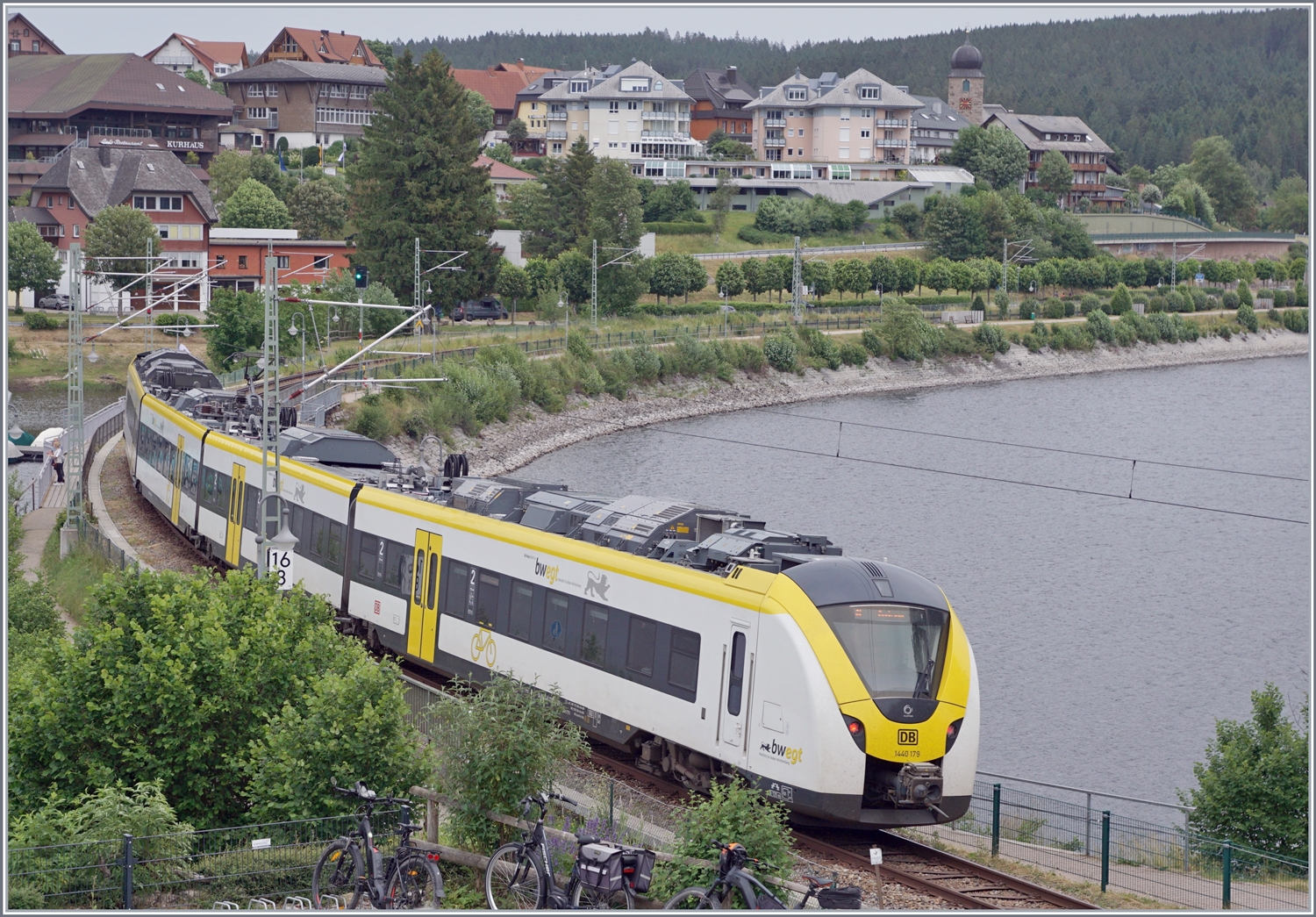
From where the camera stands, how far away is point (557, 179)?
385ft

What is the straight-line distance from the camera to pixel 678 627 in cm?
1880

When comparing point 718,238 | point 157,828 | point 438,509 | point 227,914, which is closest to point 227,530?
point 438,509

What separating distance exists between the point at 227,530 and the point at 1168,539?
128ft

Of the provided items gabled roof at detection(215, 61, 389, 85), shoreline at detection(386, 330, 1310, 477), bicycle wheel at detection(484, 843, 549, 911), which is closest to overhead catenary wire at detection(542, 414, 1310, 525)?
shoreline at detection(386, 330, 1310, 477)

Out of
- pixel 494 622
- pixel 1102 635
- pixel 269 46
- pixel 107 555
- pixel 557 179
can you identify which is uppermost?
pixel 269 46

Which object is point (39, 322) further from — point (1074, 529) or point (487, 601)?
point (487, 601)

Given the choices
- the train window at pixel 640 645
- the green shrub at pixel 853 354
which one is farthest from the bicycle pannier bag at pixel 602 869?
the green shrub at pixel 853 354

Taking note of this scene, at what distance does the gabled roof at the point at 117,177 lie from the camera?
4099 inches

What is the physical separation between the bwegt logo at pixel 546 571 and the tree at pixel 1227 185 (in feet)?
611

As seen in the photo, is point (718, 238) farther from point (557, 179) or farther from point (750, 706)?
point (750, 706)

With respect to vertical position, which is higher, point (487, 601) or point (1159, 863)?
point (487, 601)

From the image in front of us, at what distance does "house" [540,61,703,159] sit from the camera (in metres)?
161

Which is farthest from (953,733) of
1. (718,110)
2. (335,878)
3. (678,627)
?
(718,110)

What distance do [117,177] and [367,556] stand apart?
9003 centimetres
